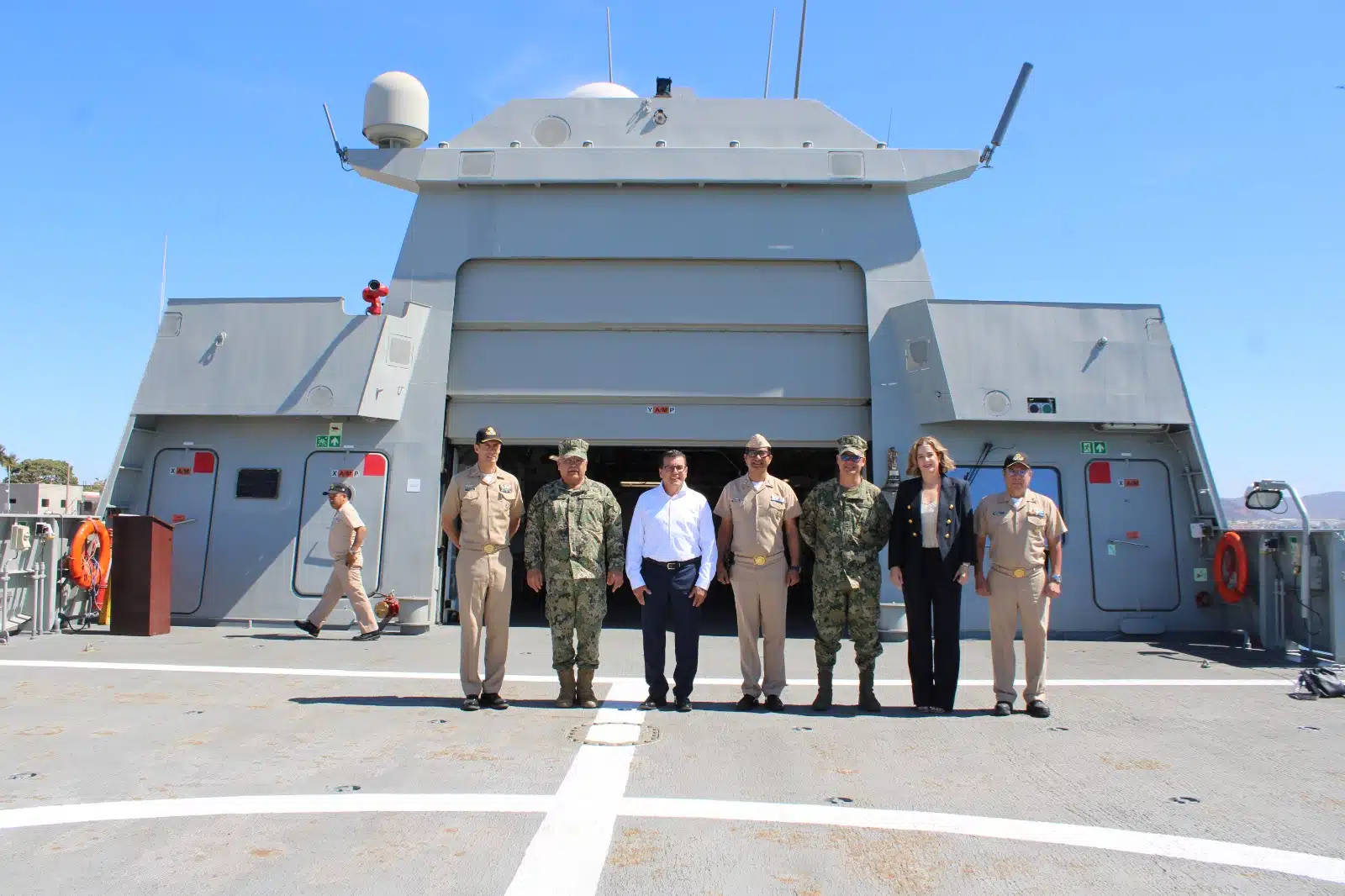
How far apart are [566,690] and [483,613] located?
629mm

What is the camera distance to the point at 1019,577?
5535 millimetres

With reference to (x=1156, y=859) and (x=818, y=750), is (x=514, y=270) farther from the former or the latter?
(x=1156, y=859)

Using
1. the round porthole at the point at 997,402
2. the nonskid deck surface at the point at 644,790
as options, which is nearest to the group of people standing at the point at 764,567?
the nonskid deck surface at the point at 644,790

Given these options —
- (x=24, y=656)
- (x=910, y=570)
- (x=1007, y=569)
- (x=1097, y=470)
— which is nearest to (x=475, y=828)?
(x=910, y=570)

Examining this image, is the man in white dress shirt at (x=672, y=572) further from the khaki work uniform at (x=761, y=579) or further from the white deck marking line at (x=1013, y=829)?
the white deck marking line at (x=1013, y=829)

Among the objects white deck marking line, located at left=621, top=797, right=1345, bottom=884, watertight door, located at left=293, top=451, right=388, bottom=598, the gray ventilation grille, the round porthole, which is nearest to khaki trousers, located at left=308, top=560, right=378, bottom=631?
watertight door, located at left=293, top=451, right=388, bottom=598

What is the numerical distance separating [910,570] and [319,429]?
5.95 m

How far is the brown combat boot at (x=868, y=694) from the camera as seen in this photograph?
17.7ft

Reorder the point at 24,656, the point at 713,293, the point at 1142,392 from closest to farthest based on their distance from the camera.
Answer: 1. the point at 24,656
2. the point at 1142,392
3. the point at 713,293

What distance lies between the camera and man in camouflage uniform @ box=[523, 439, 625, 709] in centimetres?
545

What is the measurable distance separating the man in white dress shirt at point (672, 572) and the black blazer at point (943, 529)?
3.46 feet

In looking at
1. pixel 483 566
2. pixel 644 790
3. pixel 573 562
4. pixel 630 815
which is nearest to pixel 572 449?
pixel 573 562

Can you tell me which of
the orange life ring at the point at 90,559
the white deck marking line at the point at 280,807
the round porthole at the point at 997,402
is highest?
the round porthole at the point at 997,402

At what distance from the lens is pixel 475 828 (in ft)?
10.6
